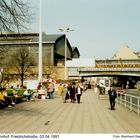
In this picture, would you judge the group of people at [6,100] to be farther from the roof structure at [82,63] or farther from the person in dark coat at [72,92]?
the roof structure at [82,63]

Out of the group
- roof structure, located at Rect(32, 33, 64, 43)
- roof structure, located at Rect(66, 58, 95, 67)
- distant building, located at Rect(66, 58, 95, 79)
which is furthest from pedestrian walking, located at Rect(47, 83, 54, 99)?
roof structure, located at Rect(32, 33, 64, 43)

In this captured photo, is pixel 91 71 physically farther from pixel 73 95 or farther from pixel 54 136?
pixel 54 136

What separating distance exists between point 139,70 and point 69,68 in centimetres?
1973

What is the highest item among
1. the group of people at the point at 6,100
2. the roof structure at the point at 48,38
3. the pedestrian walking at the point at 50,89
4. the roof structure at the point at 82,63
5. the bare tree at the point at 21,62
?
the roof structure at the point at 48,38

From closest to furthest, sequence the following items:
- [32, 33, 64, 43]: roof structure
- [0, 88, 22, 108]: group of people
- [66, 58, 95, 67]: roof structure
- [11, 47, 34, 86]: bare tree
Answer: [0, 88, 22, 108]: group of people < [11, 47, 34, 86]: bare tree < [66, 58, 95, 67]: roof structure < [32, 33, 64, 43]: roof structure

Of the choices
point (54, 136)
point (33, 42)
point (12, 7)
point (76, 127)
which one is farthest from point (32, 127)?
point (33, 42)

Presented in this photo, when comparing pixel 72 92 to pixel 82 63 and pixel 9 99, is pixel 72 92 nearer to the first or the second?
pixel 9 99

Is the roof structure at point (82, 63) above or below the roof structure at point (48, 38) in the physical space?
below

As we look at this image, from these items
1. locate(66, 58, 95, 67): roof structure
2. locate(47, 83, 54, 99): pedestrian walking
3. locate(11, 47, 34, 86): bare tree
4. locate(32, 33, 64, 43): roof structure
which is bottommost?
locate(47, 83, 54, 99): pedestrian walking

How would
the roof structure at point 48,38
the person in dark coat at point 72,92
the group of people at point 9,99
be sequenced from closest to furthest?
the group of people at point 9,99
the person in dark coat at point 72,92
the roof structure at point 48,38

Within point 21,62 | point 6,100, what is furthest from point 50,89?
point 21,62

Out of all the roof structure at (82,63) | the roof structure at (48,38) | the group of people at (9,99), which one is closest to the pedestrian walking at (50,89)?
the group of people at (9,99)

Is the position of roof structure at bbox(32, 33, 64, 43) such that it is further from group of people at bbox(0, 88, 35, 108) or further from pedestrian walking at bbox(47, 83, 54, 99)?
group of people at bbox(0, 88, 35, 108)

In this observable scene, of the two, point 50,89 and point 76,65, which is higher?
point 76,65
